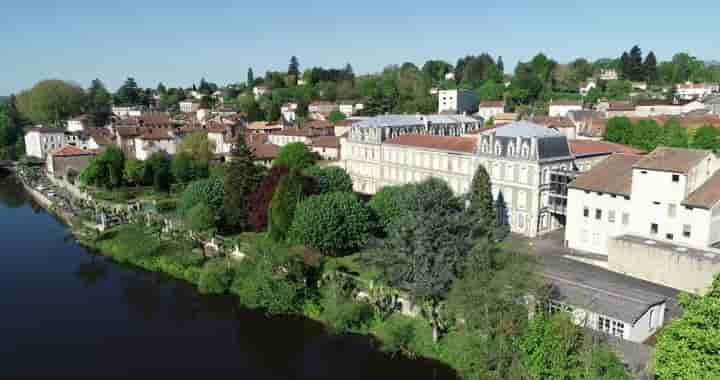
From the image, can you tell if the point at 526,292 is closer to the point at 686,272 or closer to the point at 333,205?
the point at 686,272

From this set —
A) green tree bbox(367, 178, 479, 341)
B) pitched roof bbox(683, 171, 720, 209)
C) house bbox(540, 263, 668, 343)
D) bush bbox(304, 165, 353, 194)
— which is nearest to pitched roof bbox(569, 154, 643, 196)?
pitched roof bbox(683, 171, 720, 209)

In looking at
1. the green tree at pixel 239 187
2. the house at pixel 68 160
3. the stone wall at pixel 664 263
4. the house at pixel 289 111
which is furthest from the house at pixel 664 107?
the house at pixel 68 160

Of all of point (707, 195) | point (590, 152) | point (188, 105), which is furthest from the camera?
point (188, 105)

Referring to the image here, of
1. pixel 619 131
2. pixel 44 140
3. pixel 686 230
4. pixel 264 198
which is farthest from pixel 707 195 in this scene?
pixel 44 140

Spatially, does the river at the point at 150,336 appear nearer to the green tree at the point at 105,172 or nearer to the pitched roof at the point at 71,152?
the green tree at the point at 105,172

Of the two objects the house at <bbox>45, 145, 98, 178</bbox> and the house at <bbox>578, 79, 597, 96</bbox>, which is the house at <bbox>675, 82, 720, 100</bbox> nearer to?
the house at <bbox>578, 79, 597, 96</bbox>

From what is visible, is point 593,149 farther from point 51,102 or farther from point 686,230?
point 51,102
